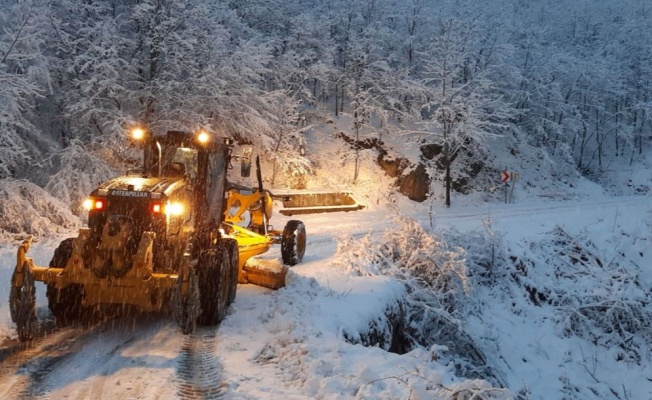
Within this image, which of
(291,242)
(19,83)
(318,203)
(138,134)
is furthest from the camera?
(318,203)

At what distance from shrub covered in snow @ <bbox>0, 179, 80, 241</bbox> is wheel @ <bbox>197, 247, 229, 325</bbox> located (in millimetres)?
9285

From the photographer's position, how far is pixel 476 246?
13.8 meters

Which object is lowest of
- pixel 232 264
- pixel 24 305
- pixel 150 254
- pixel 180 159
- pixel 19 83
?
pixel 24 305

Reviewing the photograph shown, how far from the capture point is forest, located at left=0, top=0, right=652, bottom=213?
1850cm

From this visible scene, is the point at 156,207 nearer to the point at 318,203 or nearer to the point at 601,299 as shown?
the point at 601,299

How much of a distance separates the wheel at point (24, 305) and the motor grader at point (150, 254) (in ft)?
0.03

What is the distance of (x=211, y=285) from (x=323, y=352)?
1.96 meters

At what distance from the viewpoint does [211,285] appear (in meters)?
6.97

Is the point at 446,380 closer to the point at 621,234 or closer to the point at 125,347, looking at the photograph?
the point at 125,347

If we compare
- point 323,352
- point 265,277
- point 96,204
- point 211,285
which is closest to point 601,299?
point 265,277

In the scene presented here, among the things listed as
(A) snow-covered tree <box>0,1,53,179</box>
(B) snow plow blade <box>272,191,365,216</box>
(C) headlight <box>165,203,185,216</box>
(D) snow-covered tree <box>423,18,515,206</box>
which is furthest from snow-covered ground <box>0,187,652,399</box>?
(D) snow-covered tree <box>423,18,515,206</box>

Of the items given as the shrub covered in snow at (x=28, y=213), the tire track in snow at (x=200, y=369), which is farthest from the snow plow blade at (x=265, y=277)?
the shrub covered in snow at (x=28, y=213)

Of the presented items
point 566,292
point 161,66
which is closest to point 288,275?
point 566,292

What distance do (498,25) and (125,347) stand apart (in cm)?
4028
